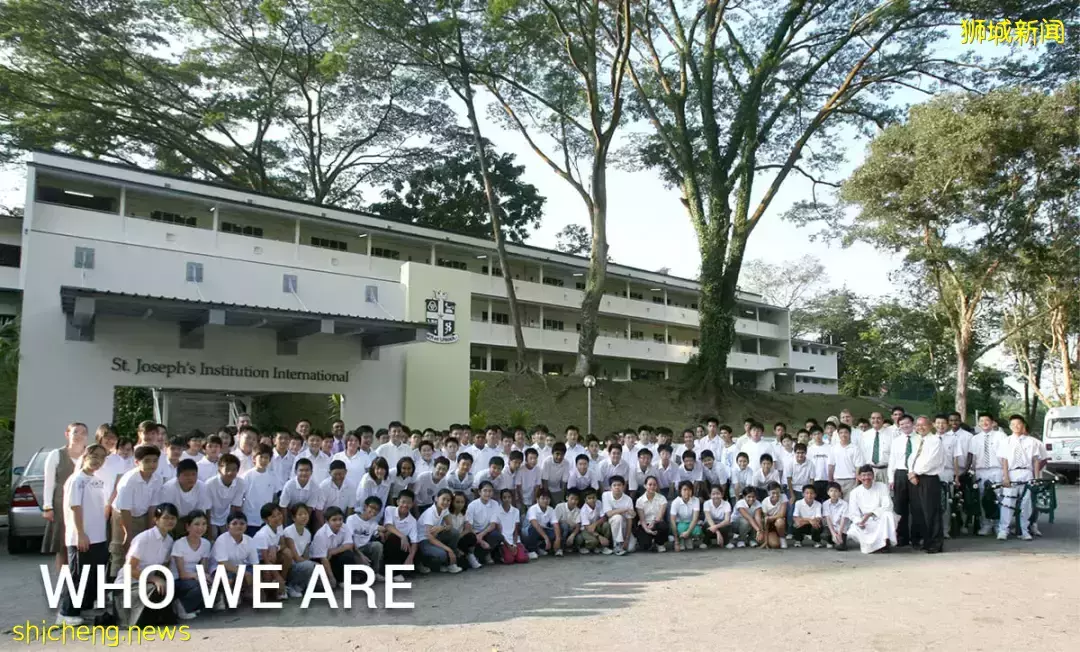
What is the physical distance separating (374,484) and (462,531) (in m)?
1.04

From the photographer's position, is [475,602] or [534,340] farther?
[534,340]

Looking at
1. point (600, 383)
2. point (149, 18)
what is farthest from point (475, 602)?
point (149, 18)

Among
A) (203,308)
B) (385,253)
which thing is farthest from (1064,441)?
(385,253)

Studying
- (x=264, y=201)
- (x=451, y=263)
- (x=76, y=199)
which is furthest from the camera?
(x=451, y=263)

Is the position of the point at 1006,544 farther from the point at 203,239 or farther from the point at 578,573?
the point at 203,239

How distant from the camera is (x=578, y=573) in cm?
814

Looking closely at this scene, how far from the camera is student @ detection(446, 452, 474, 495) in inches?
353

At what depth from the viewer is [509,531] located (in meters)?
8.89

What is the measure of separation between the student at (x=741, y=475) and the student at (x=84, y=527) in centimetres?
716

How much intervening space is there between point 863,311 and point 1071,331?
25377mm

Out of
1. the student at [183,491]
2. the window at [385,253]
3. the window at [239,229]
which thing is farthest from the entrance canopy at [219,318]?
the window at [385,253]

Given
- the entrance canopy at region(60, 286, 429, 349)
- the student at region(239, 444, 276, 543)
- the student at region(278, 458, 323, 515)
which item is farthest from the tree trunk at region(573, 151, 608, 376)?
the student at region(239, 444, 276, 543)

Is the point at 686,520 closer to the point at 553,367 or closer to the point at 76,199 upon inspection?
the point at 76,199

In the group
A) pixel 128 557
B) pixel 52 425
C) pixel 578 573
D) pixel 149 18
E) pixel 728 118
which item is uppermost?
pixel 149 18
